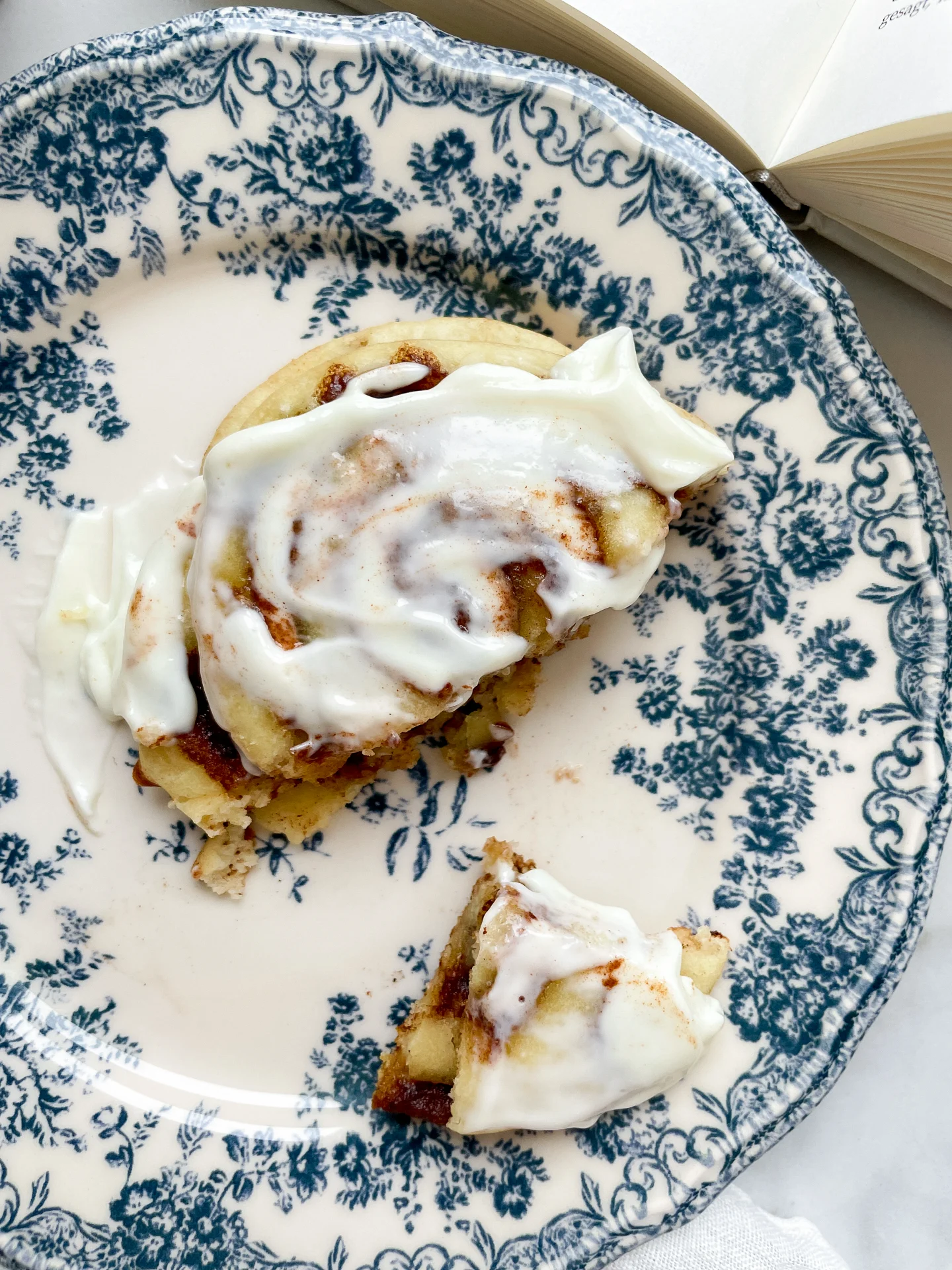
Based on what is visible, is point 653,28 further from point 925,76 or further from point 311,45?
point 311,45

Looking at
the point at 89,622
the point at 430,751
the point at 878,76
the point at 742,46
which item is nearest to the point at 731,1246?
the point at 430,751

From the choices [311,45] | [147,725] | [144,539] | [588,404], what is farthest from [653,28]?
[147,725]

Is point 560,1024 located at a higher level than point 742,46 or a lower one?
lower

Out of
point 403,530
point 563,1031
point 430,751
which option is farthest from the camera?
point 430,751

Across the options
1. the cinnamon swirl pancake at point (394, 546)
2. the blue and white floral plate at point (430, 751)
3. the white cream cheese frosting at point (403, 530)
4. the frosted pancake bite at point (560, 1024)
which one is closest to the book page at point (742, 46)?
the blue and white floral plate at point (430, 751)

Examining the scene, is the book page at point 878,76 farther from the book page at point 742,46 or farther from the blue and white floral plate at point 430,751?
the blue and white floral plate at point 430,751

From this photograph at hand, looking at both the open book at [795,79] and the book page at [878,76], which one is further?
the open book at [795,79]

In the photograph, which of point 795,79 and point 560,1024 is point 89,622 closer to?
point 560,1024
